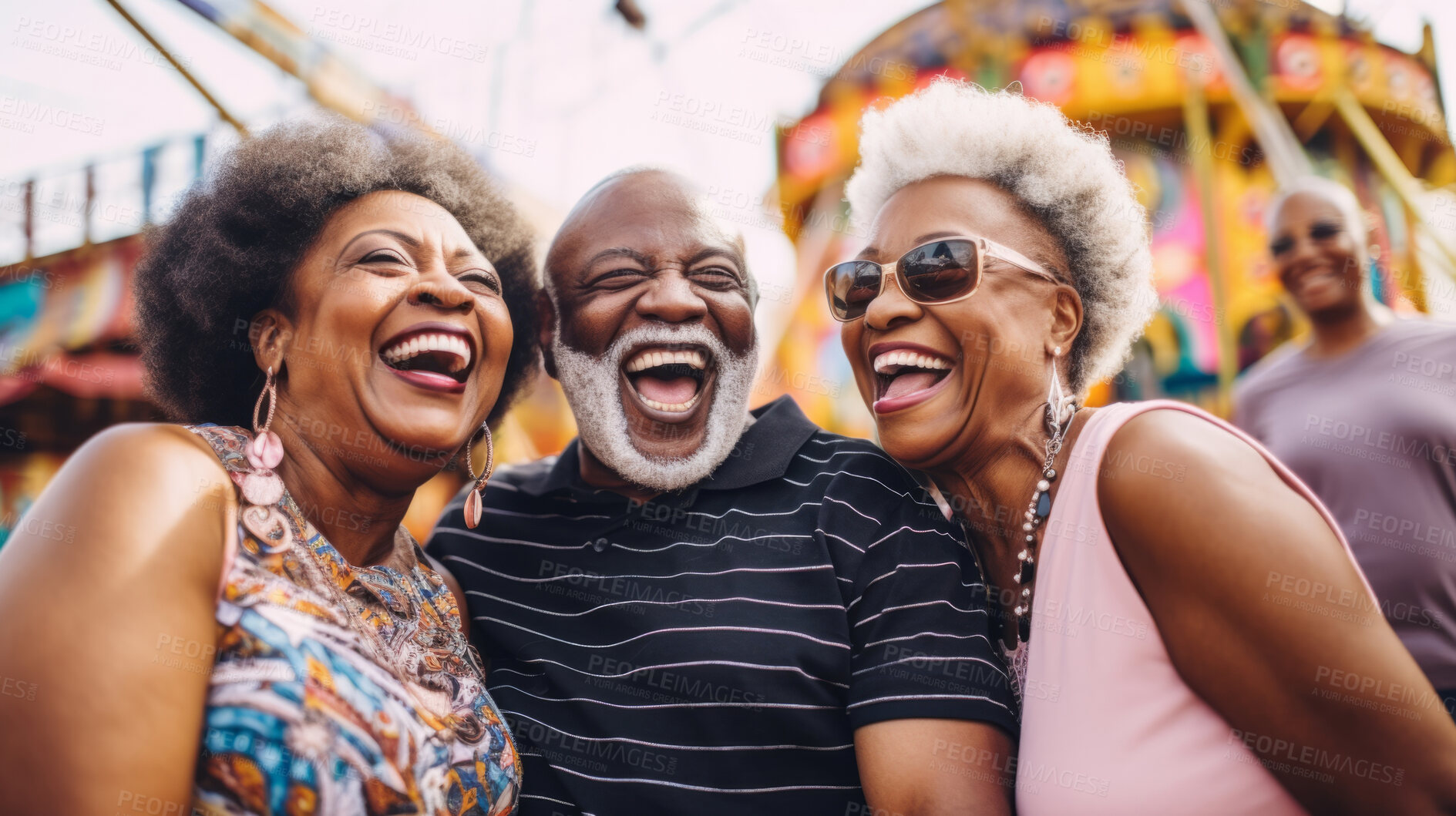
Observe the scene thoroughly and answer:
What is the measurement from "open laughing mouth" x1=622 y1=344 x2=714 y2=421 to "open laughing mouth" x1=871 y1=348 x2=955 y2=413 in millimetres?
600

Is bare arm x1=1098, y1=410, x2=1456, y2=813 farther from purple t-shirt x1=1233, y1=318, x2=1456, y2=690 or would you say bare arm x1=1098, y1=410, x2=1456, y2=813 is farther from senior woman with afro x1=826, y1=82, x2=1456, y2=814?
purple t-shirt x1=1233, y1=318, x2=1456, y2=690

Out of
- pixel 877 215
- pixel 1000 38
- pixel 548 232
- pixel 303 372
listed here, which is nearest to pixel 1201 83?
pixel 1000 38

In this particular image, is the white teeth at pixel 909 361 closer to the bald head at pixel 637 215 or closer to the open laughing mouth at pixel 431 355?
the bald head at pixel 637 215

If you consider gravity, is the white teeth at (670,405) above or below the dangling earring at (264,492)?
above

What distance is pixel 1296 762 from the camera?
164 centimetres

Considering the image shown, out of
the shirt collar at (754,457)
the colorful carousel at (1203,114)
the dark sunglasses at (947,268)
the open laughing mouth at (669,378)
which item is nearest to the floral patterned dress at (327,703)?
the shirt collar at (754,457)

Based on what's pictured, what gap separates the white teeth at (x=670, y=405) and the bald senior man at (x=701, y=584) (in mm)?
15

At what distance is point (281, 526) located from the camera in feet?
6.08

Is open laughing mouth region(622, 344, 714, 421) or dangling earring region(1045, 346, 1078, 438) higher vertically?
dangling earring region(1045, 346, 1078, 438)

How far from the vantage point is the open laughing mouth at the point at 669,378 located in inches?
105

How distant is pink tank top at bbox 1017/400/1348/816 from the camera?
1.70 m

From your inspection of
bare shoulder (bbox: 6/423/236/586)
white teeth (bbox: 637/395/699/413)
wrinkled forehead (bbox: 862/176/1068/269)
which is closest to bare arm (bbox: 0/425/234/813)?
bare shoulder (bbox: 6/423/236/586)

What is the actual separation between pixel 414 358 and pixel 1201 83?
10.1m

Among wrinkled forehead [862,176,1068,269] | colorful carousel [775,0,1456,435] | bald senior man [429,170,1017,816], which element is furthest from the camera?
colorful carousel [775,0,1456,435]
